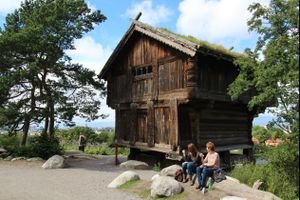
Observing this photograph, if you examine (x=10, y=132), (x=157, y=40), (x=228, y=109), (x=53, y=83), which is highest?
(x=157, y=40)

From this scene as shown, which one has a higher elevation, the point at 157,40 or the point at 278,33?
the point at 157,40

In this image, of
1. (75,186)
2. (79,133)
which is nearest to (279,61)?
(75,186)

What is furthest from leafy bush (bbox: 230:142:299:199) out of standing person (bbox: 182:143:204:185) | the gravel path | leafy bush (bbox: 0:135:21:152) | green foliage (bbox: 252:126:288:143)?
leafy bush (bbox: 0:135:21:152)

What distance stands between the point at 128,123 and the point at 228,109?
5.97m

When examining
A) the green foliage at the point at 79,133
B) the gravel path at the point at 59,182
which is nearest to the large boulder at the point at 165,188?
the gravel path at the point at 59,182

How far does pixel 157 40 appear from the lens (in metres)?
18.6

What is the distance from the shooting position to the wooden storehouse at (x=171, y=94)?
16.9 metres

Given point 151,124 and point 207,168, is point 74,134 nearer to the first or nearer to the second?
point 151,124

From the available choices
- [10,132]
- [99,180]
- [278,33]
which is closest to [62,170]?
[99,180]

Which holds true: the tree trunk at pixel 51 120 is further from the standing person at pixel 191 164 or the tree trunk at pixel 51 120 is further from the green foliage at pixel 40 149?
the standing person at pixel 191 164

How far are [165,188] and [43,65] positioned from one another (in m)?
14.6

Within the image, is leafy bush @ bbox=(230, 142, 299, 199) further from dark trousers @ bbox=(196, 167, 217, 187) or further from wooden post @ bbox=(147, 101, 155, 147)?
wooden post @ bbox=(147, 101, 155, 147)

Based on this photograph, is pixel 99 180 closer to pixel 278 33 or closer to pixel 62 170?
pixel 62 170

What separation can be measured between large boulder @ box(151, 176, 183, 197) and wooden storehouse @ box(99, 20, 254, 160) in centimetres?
544
